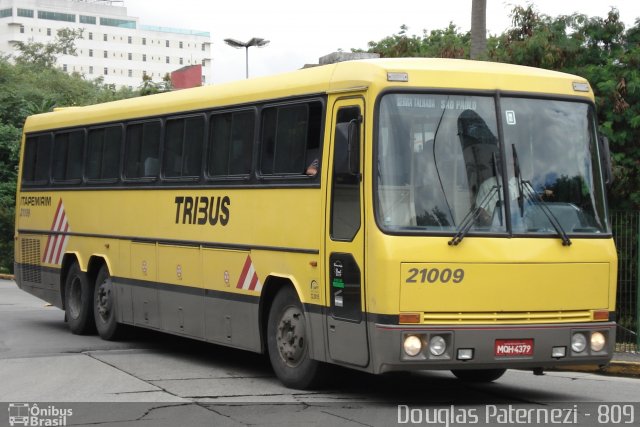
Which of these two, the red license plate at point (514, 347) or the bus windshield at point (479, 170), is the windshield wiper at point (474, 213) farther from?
the red license plate at point (514, 347)

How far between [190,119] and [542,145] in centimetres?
520

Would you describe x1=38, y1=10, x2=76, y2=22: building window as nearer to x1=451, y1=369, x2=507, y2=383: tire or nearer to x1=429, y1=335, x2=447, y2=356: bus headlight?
x1=451, y1=369, x2=507, y2=383: tire

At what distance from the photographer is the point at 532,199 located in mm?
11438

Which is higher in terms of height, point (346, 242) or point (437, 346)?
point (346, 242)

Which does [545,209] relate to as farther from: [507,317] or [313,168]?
[313,168]

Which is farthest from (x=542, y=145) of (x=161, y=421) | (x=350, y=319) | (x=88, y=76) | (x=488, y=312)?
(x=88, y=76)

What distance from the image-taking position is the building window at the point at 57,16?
630 feet

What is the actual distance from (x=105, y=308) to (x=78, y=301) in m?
1.12

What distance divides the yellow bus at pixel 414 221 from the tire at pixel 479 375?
0.03m

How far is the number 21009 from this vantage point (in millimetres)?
10938

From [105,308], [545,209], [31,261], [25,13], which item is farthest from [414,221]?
[25,13]

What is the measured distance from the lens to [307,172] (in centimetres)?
1242

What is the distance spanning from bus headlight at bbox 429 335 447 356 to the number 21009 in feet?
1.63

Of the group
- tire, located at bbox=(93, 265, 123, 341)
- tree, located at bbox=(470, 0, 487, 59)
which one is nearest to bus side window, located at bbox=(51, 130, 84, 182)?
tire, located at bbox=(93, 265, 123, 341)
